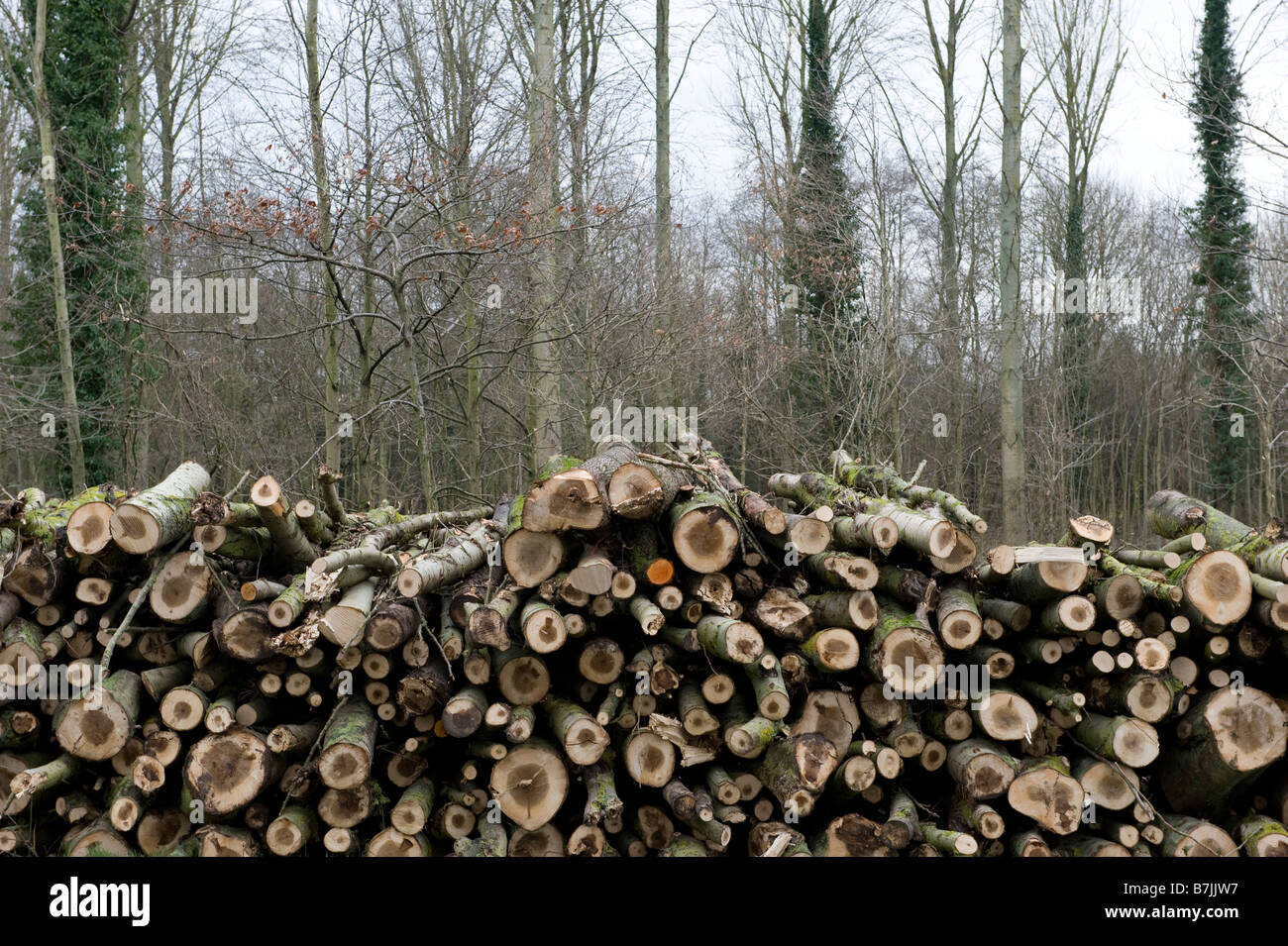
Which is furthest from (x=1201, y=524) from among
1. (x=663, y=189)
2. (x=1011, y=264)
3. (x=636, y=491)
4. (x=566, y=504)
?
(x=663, y=189)

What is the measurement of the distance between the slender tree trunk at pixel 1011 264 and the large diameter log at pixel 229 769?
38.4 feet

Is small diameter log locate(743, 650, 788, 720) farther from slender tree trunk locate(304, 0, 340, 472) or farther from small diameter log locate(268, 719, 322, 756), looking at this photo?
slender tree trunk locate(304, 0, 340, 472)

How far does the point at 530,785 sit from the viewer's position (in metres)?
4.40

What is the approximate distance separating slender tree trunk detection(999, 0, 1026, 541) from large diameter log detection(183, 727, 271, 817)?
38.4 ft

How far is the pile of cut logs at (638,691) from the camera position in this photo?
4375 millimetres

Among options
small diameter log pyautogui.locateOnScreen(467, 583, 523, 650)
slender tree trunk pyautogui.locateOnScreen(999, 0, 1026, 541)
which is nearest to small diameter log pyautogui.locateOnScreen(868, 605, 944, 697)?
small diameter log pyautogui.locateOnScreen(467, 583, 523, 650)

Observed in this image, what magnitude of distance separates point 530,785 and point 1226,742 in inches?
129

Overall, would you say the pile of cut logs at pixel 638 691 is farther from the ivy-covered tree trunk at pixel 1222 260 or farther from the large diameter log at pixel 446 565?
the ivy-covered tree trunk at pixel 1222 260

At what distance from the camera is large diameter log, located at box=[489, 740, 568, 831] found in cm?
438

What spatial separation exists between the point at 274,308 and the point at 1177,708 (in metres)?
12.4

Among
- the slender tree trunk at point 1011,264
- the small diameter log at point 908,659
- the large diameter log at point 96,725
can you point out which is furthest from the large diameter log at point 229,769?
the slender tree trunk at point 1011,264

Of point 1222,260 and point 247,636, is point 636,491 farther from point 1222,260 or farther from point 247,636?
point 1222,260
